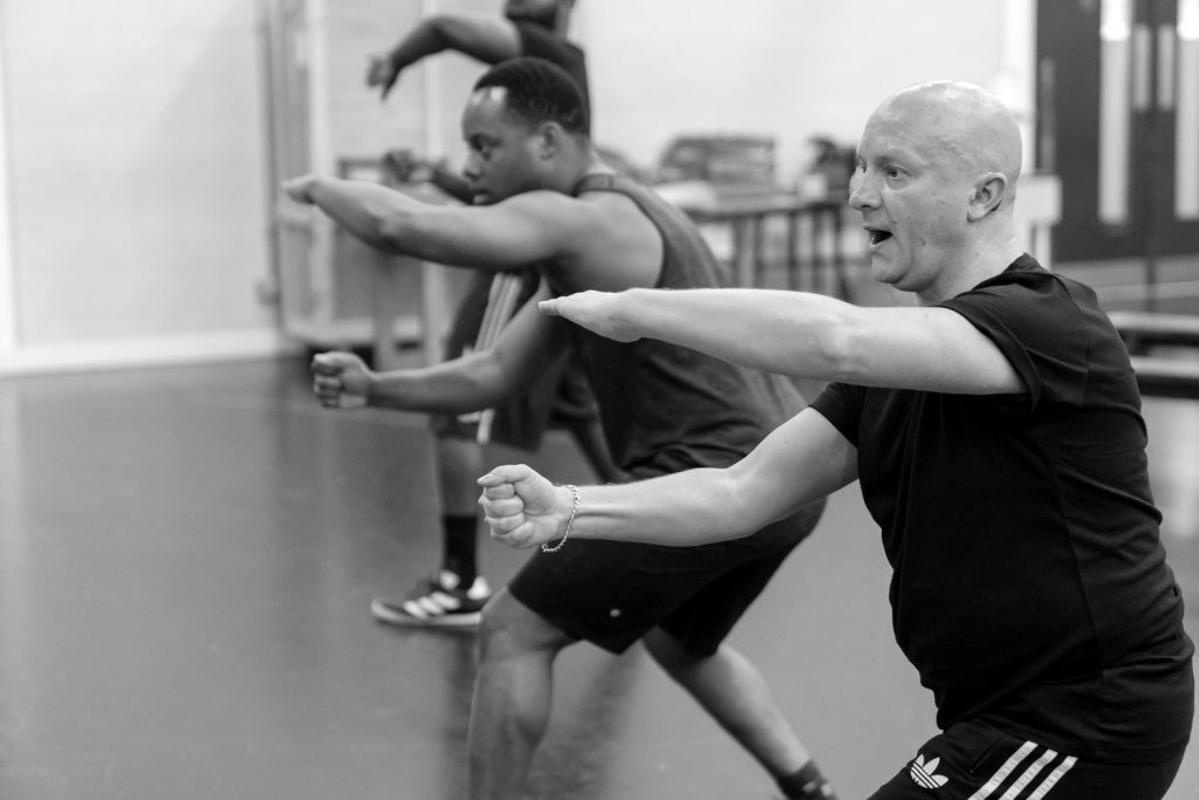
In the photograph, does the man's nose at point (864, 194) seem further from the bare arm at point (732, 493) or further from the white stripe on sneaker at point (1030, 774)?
the white stripe on sneaker at point (1030, 774)

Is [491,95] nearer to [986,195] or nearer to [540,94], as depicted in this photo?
[540,94]

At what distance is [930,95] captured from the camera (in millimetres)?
1911

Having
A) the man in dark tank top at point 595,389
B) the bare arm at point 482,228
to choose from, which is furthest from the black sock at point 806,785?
the bare arm at point 482,228

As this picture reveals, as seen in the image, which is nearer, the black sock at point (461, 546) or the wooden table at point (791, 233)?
the black sock at point (461, 546)

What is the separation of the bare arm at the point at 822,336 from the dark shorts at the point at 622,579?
1.02 m

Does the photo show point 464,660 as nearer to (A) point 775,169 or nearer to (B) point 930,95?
(B) point 930,95

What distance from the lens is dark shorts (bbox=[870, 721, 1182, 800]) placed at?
75.3 inches

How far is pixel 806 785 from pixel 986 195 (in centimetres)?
152

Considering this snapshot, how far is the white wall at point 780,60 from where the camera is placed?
10.2 metres

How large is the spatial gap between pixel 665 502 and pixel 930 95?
0.58 m

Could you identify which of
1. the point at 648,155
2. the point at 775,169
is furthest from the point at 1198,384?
the point at 648,155

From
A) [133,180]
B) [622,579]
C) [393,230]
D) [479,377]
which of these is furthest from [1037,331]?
[133,180]

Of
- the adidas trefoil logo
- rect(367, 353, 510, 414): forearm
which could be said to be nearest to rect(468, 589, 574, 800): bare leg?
rect(367, 353, 510, 414): forearm

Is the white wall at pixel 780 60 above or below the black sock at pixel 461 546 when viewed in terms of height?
above
